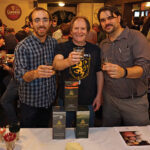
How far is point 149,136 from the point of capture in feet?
5.07

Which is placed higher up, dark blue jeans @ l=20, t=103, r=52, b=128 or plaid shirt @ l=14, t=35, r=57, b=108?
plaid shirt @ l=14, t=35, r=57, b=108

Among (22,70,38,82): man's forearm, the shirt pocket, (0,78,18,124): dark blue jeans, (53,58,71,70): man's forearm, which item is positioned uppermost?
the shirt pocket

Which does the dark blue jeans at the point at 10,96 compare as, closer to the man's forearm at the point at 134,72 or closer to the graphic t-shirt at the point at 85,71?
the graphic t-shirt at the point at 85,71

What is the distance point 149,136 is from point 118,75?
1.97 feet

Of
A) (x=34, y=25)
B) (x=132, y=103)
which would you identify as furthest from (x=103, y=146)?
(x=34, y=25)

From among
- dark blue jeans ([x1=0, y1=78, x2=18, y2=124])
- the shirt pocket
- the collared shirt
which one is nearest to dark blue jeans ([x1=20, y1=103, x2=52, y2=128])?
dark blue jeans ([x1=0, y1=78, x2=18, y2=124])

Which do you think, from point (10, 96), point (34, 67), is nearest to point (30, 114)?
point (34, 67)

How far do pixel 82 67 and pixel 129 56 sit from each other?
1.73ft

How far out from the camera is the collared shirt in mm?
1820

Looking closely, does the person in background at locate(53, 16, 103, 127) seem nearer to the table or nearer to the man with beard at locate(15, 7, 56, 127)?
the man with beard at locate(15, 7, 56, 127)

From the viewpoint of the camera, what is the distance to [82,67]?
1.82m

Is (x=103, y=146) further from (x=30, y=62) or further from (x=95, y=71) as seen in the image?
(x=30, y=62)

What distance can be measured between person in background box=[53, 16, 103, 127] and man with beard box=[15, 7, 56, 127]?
235mm

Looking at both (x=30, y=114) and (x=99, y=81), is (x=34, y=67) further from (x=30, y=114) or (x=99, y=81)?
(x=99, y=81)
